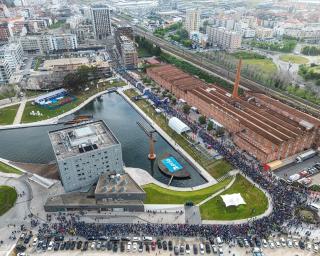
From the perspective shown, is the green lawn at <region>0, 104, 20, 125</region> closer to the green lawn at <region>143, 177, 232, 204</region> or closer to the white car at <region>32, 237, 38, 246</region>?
the white car at <region>32, 237, 38, 246</region>

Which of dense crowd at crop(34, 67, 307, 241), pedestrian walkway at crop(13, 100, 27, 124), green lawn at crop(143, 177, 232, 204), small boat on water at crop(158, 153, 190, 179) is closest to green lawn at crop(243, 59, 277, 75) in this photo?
small boat on water at crop(158, 153, 190, 179)

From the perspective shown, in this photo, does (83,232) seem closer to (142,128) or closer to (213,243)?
(213,243)

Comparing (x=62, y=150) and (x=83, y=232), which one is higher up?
(x=62, y=150)

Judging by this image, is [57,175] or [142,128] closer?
[57,175]

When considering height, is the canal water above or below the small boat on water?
below

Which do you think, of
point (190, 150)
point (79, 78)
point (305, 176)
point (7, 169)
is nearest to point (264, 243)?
point (305, 176)

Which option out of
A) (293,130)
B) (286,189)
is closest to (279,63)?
(293,130)
